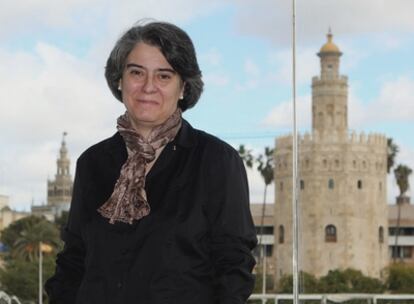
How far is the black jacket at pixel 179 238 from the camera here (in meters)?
3.04

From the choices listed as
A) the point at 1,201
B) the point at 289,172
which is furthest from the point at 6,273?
the point at 1,201

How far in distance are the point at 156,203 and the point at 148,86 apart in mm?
305

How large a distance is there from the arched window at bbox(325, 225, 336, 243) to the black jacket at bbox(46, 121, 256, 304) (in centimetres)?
7681

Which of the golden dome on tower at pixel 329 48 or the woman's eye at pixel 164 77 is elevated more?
the golden dome on tower at pixel 329 48

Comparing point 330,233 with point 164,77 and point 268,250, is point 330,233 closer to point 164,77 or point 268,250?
point 268,250

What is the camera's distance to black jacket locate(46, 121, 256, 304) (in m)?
3.04

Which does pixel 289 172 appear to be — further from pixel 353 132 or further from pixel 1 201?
pixel 1 201

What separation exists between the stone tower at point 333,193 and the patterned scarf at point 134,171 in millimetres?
75198

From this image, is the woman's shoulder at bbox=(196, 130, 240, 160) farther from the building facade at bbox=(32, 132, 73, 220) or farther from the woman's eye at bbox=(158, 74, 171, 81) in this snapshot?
the building facade at bbox=(32, 132, 73, 220)

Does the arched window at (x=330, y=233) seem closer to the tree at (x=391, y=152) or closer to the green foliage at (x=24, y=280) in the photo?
the tree at (x=391, y=152)

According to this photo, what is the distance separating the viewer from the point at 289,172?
81500 millimetres

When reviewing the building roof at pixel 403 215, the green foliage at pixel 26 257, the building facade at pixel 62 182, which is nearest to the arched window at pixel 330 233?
the building roof at pixel 403 215

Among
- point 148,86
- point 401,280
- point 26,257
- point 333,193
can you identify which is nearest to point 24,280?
point 26,257

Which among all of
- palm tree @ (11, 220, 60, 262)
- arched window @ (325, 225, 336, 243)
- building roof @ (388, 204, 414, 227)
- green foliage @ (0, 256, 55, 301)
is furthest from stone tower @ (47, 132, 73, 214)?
green foliage @ (0, 256, 55, 301)
